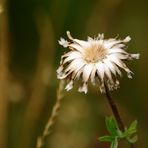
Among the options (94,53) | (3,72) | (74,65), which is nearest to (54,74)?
(3,72)

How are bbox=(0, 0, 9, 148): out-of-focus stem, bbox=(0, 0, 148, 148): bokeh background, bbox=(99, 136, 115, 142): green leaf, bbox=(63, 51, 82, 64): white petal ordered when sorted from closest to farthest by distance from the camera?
bbox=(99, 136, 115, 142): green leaf → bbox=(63, 51, 82, 64): white petal → bbox=(0, 0, 9, 148): out-of-focus stem → bbox=(0, 0, 148, 148): bokeh background

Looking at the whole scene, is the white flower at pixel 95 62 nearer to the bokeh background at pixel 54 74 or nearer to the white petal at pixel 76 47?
the white petal at pixel 76 47

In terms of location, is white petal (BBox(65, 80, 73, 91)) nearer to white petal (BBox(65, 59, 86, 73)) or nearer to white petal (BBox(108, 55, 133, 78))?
white petal (BBox(65, 59, 86, 73))

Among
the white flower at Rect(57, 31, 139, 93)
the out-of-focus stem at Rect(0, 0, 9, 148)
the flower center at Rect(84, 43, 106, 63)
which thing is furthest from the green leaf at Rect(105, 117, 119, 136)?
the out-of-focus stem at Rect(0, 0, 9, 148)

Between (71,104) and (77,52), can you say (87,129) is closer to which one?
(71,104)

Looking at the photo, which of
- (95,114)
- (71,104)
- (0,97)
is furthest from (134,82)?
(0,97)

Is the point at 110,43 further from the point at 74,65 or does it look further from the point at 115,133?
the point at 115,133
